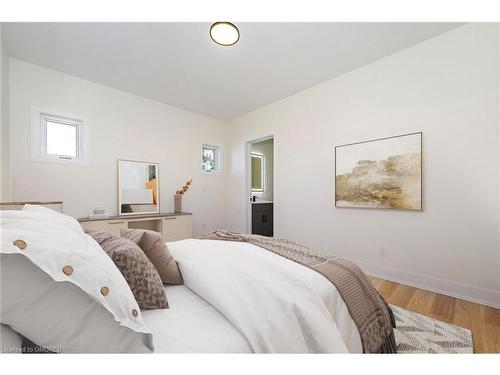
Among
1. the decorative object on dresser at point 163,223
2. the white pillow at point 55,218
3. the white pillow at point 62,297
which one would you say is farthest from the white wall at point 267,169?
the white pillow at point 62,297

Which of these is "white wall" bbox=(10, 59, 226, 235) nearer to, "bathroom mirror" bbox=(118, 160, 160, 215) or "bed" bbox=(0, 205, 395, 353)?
"bathroom mirror" bbox=(118, 160, 160, 215)

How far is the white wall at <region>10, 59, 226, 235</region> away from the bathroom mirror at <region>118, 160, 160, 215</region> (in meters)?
0.10

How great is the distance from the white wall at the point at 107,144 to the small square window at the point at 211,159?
0.46ft

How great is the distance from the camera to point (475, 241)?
2.14 meters

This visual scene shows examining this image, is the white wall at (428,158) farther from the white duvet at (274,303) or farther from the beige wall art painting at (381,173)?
the white duvet at (274,303)

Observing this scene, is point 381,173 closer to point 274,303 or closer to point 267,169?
point 274,303

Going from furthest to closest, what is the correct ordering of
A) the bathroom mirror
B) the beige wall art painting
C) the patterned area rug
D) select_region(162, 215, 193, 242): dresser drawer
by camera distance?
select_region(162, 215, 193, 242): dresser drawer, the bathroom mirror, the beige wall art painting, the patterned area rug

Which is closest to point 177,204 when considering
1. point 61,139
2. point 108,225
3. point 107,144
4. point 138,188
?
point 138,188

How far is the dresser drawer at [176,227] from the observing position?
368cm

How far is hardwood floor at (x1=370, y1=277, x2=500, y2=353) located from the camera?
1.57 metres

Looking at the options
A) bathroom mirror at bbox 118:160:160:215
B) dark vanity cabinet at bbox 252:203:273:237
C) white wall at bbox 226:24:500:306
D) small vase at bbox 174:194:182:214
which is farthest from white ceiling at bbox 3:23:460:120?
dark vanity cabinet at bbox 252:203:273:237

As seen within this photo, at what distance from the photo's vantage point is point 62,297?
58 centimetres
